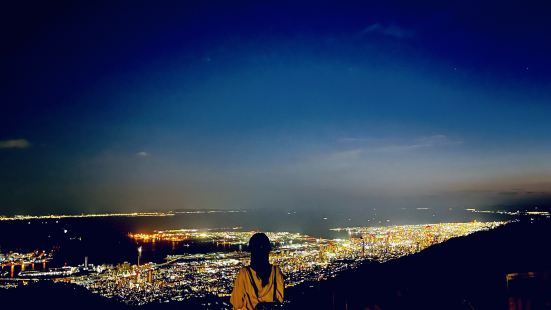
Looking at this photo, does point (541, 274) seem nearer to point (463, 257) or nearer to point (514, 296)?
point (514, 296)

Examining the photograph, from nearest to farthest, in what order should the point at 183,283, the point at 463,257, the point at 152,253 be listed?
the point at 463,257, the point at 183,283, the point at 152,253

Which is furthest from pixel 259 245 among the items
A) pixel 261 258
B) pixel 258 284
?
pixel 258 284

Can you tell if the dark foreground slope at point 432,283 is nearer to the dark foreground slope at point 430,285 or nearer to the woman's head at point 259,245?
the dark foreground slope at point 430,285

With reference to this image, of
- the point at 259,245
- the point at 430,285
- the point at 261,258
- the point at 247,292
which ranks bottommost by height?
the point at 430,285

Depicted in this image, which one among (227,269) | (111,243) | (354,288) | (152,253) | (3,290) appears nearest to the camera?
(354,288)

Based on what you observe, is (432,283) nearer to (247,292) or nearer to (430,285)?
(430,285)

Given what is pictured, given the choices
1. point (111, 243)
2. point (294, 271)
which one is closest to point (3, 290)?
point (294, 271)
